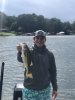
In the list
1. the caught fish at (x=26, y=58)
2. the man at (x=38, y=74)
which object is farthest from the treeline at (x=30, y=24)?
the caught fish at (x=26, y=58)

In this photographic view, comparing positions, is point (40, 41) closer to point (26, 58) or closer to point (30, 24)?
point (26, 58)

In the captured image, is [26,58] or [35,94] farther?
[35,94]

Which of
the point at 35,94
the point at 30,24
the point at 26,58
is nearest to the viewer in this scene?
the point at 26,58

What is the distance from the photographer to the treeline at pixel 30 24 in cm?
9344

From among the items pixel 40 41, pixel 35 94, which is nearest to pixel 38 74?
pixel 35 94

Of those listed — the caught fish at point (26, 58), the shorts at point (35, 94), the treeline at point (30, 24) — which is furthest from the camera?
the treeline at point (30, 24)

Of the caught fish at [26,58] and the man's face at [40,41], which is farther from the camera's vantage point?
the man's face at [40,41]

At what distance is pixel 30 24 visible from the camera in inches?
3718

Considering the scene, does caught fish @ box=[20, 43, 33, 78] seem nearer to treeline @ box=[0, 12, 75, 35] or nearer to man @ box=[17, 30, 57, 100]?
man @ box=[17, 30, 57, 100]

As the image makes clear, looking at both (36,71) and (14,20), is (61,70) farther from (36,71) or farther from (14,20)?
(14,20)

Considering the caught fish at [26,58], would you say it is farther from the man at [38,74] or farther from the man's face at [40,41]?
the man's face at [40,41]

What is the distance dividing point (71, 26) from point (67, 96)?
382 feet

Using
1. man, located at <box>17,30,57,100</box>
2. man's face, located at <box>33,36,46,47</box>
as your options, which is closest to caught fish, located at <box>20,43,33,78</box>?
man, located at <box>17,30,57,100</box>

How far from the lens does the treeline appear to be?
93.4 metres
